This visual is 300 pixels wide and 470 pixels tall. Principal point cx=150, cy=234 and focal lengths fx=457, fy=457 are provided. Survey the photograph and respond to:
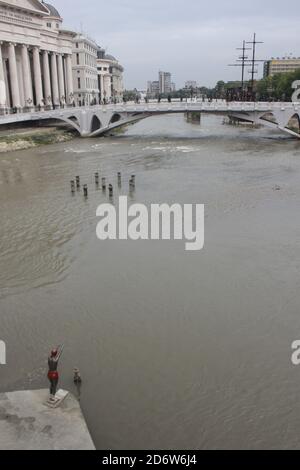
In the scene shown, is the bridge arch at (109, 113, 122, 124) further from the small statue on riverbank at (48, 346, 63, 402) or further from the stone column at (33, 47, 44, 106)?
the small statue on riverbank at (48, 346, 63, 402)

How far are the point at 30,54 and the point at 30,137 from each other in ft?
87.8

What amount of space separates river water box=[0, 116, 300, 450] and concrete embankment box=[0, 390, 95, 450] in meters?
0.67

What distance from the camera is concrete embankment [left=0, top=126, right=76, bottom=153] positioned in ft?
154

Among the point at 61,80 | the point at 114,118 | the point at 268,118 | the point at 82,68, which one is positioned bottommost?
the point at 268,118

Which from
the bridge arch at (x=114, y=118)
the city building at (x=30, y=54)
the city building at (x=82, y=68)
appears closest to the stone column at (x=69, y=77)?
the city building at (x=30, y=54)

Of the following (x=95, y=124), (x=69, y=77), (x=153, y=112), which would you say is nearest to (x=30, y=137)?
(x=95, y=124)

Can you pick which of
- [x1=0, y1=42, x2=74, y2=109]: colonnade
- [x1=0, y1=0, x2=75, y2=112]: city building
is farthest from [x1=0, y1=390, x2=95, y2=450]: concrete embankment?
[x1=0, y1=42, x2=74, y2=109]: colonnade

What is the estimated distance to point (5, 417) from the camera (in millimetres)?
9039

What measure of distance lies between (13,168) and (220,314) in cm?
2871

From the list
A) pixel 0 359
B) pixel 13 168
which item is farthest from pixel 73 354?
pixel 13 168

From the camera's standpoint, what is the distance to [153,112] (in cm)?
5872

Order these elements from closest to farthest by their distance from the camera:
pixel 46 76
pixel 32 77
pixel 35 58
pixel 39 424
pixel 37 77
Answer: pixel 39 424 < pixel 35 58 < pixel 37 77 < pixel 32 77 < pixel 46 76

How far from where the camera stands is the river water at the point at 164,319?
9938 mm

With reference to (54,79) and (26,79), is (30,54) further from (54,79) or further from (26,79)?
(54,79)
